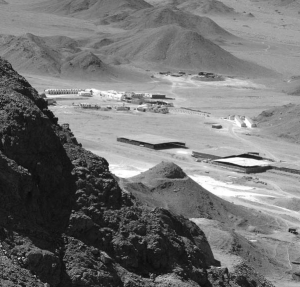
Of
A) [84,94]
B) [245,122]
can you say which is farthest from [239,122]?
[84,94]

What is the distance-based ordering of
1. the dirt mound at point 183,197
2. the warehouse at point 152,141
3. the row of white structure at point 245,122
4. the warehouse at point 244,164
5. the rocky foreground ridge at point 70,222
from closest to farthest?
the rocky foreground ridge at point 70,222 → the dirt mound at point 183,197 → the warehouse at point 244,164 → the warehouse at point 152,141 → the row of white structure at point 245,122

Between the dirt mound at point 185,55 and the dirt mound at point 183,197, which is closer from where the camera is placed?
the dirt mound at point 183,197

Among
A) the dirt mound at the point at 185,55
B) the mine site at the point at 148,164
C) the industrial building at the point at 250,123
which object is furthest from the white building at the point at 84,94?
the dirt mound at the point at 185,55

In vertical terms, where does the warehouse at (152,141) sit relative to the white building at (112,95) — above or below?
below

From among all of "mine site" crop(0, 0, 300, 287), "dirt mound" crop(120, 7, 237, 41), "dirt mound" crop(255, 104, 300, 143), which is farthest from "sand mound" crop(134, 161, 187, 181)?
"dirt mound" crop(120, 7, 237, 41)

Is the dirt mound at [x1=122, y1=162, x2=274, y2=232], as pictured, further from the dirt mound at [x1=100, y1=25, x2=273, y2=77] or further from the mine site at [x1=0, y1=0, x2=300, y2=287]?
the dirt mound at [x1=100, y1=25, x2=273, y2=77]

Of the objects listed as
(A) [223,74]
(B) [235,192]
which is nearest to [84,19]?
(A) [223,74]

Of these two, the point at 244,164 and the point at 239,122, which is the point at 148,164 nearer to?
the point at 244,164

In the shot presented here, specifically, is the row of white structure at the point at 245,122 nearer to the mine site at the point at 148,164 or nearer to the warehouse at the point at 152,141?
the mine site at the point at 148,164

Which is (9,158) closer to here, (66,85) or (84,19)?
(66,85)
